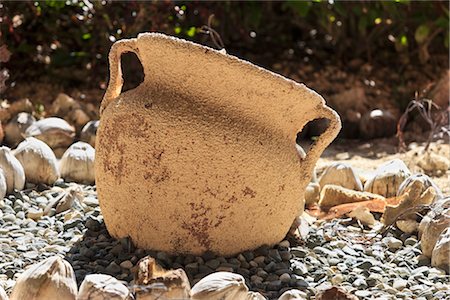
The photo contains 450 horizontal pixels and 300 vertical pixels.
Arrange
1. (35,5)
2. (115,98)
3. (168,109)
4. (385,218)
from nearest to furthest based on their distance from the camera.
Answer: (168,109)
(115,98)
(385,218)
(35,5)

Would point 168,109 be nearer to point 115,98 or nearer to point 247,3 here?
point 115,98

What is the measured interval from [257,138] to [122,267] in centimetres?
47

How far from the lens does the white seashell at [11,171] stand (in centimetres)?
288

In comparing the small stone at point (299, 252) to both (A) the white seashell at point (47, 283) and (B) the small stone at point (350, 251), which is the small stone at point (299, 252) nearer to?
(B) the small stone at point (350, 251)

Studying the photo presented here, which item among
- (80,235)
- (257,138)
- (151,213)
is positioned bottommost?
(80,235)

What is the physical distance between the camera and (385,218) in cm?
275

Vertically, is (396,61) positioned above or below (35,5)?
below

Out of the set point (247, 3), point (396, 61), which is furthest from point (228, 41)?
point (396, 61)

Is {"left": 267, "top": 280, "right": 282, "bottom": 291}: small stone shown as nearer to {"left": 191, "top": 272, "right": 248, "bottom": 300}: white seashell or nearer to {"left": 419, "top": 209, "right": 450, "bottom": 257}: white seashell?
{"left": 191, "top": 272, "right": 248, "bottom": 300}: white seashell

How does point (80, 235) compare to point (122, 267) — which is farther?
point (80, 235)

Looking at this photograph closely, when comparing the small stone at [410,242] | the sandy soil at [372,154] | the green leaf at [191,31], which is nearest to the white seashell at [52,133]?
the sandy soil at [372,154]

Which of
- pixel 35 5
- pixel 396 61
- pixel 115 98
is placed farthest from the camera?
pixel 396 61

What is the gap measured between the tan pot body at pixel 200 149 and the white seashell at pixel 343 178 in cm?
69

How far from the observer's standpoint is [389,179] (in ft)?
9.87
